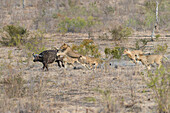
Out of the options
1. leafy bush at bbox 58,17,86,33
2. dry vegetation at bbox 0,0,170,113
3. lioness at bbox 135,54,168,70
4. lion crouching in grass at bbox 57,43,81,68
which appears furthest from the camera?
leafy bush at bbox 58,17,86,33

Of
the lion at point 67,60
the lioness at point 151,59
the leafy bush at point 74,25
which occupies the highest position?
the lioness at point 151,59

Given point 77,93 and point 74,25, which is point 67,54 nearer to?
point 77,93

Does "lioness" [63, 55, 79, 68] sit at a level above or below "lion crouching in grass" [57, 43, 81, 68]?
below

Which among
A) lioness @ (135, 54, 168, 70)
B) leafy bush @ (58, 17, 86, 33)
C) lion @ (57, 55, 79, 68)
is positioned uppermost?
lioness @ (135, 54, 168, 70)

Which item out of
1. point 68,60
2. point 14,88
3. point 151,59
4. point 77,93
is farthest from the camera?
point 68,60

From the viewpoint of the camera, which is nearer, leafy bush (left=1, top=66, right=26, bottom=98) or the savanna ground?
the savanna ground

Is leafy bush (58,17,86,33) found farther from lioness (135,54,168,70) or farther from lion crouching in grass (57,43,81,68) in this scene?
lioness (135,54,168,70)

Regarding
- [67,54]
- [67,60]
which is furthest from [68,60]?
[67,54]

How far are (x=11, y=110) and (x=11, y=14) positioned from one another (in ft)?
105

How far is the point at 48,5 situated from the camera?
41.3 metres

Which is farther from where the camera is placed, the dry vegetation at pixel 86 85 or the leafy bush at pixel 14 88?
the leafy bush at pixel 14 88

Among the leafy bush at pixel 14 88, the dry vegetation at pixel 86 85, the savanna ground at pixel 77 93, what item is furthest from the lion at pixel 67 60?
the leafy bush at pixel 14 88

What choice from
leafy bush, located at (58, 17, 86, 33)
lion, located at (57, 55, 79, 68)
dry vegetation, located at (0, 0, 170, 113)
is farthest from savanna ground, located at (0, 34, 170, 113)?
leafy bush, located at (58, 17, 86, 33)

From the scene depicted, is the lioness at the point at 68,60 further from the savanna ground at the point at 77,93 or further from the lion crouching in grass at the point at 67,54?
the savanna ground at the point at 77,93
